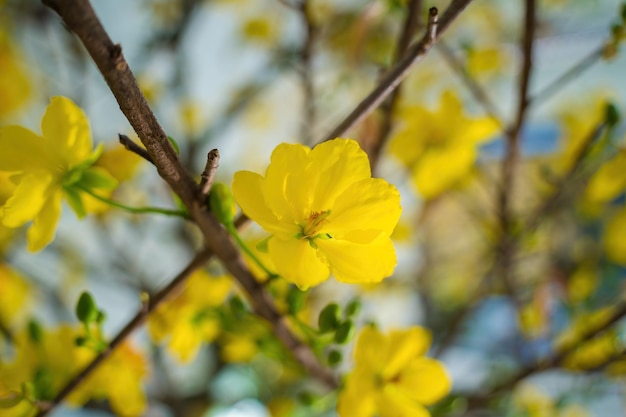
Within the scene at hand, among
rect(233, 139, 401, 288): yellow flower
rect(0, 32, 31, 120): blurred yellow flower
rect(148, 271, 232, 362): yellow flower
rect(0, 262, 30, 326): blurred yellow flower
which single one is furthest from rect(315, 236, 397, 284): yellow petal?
rect(0, 32, 31, 120): blurred yellow flower

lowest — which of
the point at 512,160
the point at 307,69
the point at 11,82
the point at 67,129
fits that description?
the point at 67,129

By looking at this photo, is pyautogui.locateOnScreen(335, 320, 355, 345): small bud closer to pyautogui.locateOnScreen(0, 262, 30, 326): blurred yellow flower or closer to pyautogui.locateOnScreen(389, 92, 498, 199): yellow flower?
pyautogui.locateOnScreen(389, 92, 498, 199): yellow flower

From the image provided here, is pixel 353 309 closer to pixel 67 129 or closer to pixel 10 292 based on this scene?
pixel 67 129

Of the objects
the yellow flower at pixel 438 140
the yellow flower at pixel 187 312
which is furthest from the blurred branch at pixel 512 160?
the yellow flower at pixel 187 312

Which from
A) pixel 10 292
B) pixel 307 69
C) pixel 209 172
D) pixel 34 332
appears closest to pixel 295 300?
pixel 209 172

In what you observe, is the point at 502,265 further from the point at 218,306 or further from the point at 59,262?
the point at 59,262

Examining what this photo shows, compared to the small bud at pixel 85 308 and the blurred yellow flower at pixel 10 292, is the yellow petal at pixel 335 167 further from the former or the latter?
the blurred yellow flower at pixel 10 292
